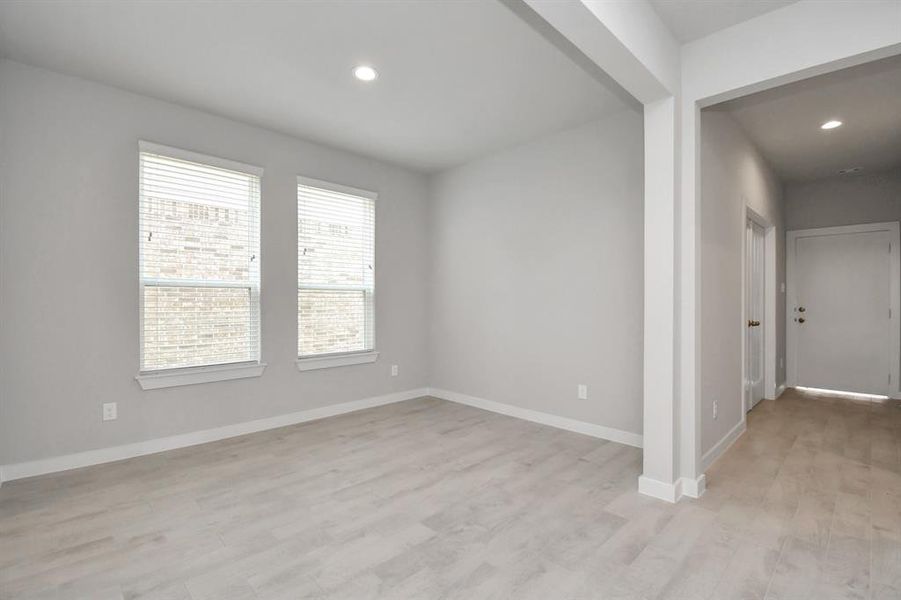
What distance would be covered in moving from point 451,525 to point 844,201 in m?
6.26

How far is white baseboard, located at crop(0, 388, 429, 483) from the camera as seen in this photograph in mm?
2922

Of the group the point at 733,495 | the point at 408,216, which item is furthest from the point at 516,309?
the point at 733,495

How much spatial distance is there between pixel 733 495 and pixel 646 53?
102 inches

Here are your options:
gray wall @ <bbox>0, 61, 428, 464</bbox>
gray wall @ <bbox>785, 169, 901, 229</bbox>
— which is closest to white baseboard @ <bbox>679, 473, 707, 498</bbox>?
gray wall @ <bbox>0, 61, 428, 464</bbox>

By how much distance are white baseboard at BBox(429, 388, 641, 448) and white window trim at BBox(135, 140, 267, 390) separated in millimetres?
2163

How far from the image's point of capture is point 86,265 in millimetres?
3133

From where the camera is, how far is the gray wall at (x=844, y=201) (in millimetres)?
5121

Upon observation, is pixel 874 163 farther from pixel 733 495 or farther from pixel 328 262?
pixel 328 262

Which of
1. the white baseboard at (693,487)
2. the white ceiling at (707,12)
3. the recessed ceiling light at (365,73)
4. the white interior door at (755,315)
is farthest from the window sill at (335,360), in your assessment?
the white interior door at (755,315)

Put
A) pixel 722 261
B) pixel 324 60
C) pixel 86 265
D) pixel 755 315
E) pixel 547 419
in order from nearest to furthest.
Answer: pixel 324 60 < pixel 86 265 < pixel 722 261 < pixel 547 419 < pixel 755 315

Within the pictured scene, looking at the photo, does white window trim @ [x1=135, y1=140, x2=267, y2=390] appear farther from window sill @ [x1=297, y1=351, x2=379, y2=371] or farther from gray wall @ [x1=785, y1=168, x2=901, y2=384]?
gray wall @ [x1=785, y1=168, x2=901, y2=384]

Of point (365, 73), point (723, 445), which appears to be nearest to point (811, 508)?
point (723, 445)

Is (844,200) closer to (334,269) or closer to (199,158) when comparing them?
(334,269)

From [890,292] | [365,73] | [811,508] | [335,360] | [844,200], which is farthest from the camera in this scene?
[844,200]
